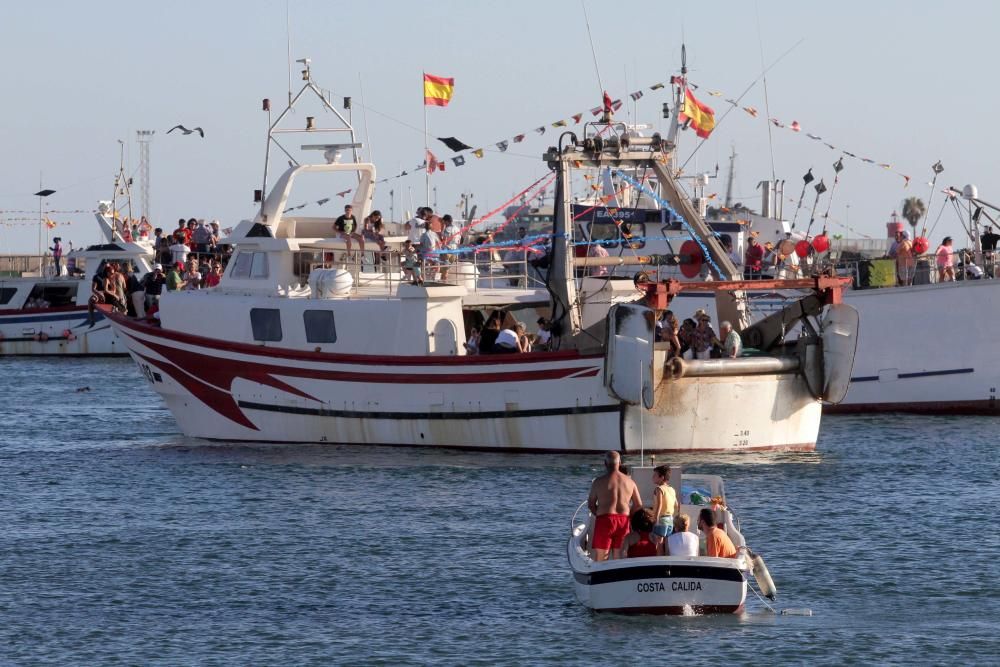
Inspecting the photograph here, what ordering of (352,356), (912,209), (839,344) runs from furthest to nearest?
(912,209), (352,356), (839,344)

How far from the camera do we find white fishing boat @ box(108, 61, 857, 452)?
82.4ft

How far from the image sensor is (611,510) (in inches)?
673

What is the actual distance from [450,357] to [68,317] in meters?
32.2

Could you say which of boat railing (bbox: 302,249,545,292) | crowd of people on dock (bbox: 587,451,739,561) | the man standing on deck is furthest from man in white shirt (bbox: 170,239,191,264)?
the man standing on deck

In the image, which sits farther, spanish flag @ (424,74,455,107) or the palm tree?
the palm tree

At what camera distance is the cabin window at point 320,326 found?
27906 mm

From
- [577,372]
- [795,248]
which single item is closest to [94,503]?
[577,372]

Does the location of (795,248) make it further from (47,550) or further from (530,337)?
(47,550)

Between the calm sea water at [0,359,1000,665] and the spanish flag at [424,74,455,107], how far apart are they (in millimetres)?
8334

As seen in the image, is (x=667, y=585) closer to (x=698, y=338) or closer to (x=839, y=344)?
(x=839, y=344)

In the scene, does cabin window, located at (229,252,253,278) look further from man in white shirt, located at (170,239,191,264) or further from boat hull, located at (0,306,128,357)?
boat hull, located at (0,306,128,357)

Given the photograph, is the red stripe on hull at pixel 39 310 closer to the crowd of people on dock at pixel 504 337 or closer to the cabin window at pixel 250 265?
the cabin window at pixel 250 265

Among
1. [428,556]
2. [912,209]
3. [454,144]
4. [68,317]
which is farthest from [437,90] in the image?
[912,209]

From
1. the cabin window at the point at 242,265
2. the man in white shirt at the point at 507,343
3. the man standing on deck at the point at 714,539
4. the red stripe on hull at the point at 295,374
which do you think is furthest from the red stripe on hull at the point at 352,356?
the man standing on deck at the point at 714,539
